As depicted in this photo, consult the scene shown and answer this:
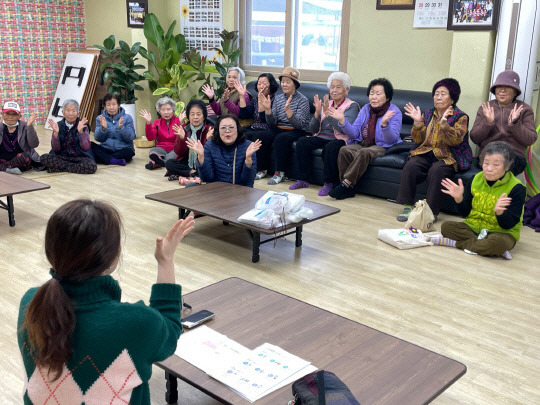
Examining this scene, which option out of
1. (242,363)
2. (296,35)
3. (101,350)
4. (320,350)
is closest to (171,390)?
(242,363)

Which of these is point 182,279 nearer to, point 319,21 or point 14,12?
point 319,21

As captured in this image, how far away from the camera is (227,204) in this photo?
3949 mm

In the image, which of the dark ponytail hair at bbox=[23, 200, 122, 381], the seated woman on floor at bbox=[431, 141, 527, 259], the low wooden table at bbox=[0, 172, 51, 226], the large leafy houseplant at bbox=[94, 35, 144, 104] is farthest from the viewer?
the large leafy houseplant at bbox=[94, 35, 144, 104]

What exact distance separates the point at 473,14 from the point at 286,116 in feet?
6.62

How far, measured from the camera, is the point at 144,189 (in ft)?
18.1

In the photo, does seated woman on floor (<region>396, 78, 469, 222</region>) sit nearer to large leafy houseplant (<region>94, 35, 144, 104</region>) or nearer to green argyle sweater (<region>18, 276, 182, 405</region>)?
green argyle sweater (<region>18, 276, 182, 405</region>)

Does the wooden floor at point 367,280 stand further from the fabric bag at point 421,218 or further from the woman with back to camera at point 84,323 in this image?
the woman with back to camera at point 84,323

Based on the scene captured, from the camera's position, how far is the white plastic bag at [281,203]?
3643mm

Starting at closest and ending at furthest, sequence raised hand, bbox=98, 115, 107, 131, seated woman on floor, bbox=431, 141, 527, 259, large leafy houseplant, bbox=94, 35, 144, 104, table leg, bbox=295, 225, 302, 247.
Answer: seated woman on floor, bbox=431, 141, 527, 259, table leg, bbox=295, 225, 302, 247, raised hand, bbox=98, 115, 107, 131, large leafy houseplant, bbox=94, 35, 144, 104

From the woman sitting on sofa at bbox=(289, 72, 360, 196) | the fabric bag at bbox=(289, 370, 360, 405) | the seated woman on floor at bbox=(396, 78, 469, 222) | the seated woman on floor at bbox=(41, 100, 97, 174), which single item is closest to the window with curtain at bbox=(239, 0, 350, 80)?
the woman sitting on sofa at bbox=(289, 72, 360, 196)

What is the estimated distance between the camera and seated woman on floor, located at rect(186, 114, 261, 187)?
4406 millimetres

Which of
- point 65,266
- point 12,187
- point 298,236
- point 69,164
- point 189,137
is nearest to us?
point 65,266

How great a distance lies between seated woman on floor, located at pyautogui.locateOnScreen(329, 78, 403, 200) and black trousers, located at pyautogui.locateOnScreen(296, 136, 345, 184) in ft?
0.29

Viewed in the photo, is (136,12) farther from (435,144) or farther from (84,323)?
(84,323)
